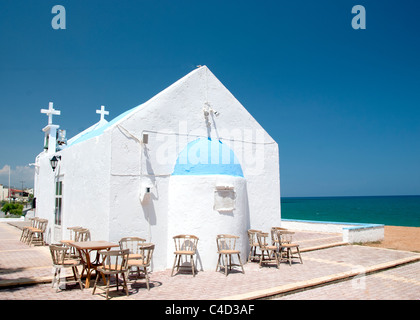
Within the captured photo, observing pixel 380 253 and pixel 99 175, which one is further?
pixel 380 253

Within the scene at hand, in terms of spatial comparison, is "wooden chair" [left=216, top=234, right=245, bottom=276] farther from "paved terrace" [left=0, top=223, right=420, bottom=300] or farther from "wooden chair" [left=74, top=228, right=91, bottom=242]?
"wooden chair" [left=74, top=228, right=91, bottom=242]

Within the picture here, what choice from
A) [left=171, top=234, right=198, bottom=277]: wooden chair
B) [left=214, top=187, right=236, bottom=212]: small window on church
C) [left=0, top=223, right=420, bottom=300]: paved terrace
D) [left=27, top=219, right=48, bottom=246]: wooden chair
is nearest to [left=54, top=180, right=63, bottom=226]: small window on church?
[left=27, top=219, right=48, bottom=246]: wooden chair

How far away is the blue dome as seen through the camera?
33.2ft

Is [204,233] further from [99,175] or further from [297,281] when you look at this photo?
[99,175]

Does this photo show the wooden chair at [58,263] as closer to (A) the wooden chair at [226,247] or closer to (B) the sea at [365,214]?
(A) the wooden chair at [226,247]

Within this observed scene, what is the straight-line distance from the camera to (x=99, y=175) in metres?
9.64

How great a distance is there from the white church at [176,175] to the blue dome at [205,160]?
31 millimetres

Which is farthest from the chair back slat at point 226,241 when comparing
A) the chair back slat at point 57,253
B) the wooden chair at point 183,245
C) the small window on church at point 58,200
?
the small window on church at point 58,200

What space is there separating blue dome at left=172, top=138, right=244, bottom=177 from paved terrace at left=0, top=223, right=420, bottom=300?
9.74 feet

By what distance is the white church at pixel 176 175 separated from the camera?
929cm

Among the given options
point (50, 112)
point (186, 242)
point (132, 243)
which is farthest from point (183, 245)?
point (50, 112)
